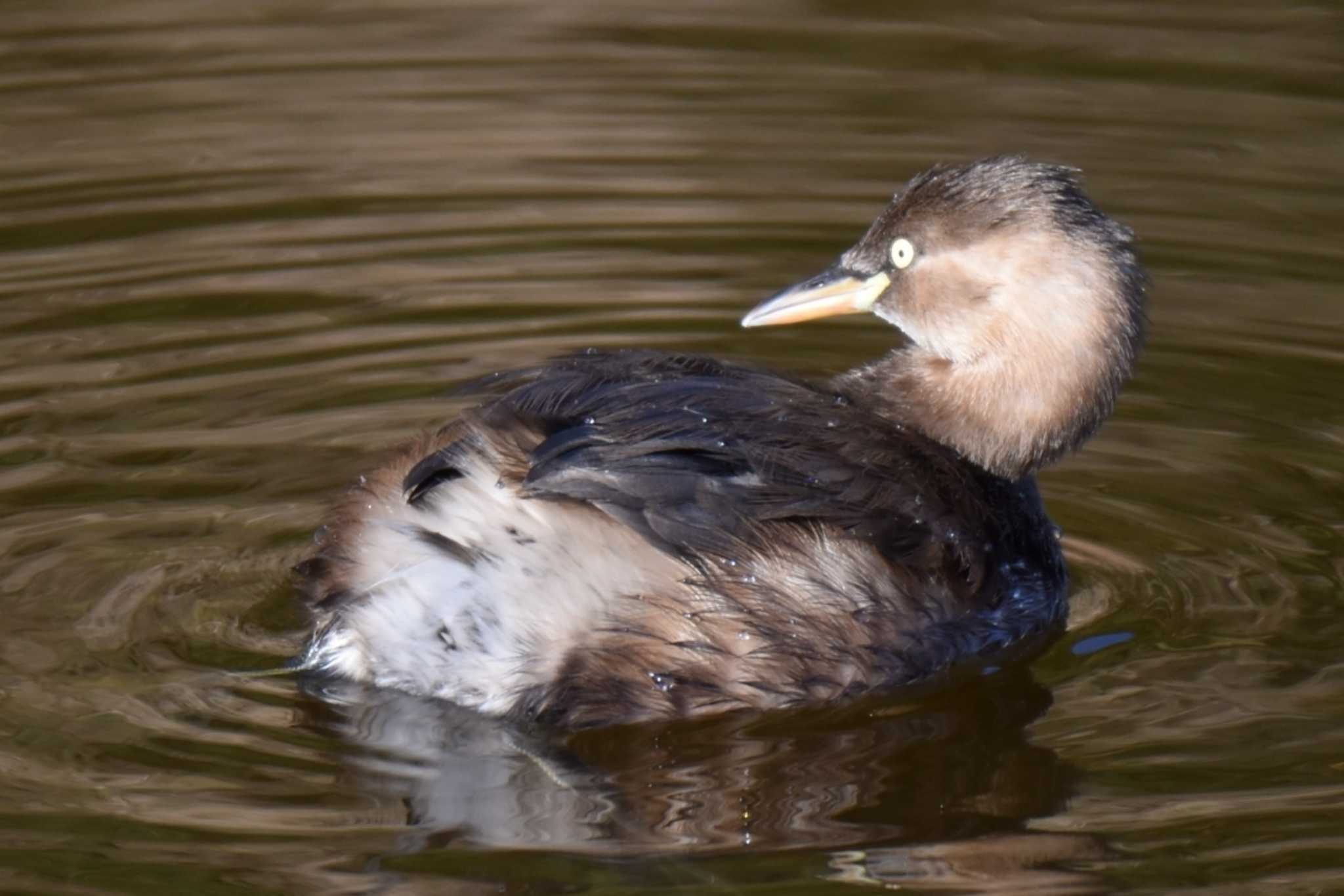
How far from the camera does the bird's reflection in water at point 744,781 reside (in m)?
3.64

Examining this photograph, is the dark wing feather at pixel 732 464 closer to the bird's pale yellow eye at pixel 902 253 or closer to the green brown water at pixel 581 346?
the green brown water at pixel 581 346

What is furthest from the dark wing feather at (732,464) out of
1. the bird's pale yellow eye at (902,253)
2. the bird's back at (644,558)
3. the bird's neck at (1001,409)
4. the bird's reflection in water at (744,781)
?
the bird's pale yellow eye at (902,253)

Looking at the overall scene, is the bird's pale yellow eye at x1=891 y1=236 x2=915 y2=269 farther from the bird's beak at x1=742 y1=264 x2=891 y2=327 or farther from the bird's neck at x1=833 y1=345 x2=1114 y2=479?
the bird's neck at x1=833 y1=345 x2=1114 y2=479

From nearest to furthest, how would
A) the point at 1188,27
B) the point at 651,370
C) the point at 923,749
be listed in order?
the point at 923,749
the point at 651,370
the point at 1188,27

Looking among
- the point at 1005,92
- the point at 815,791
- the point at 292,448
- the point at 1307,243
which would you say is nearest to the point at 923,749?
the point at 815,791

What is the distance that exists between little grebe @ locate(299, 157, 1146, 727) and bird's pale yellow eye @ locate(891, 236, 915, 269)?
24 cm

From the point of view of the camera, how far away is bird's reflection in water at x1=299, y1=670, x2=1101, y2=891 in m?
3.64

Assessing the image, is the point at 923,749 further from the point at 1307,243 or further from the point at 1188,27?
the point at 1188,27

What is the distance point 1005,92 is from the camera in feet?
26.4

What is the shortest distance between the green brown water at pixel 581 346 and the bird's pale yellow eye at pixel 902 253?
2.57ft

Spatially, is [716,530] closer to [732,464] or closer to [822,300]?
[732,464]

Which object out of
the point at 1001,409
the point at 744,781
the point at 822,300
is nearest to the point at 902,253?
the point at 822,300

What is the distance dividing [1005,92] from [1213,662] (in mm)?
4055

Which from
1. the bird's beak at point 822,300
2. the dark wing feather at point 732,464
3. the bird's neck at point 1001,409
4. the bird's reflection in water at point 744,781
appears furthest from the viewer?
the bird's beak at point 822,300
